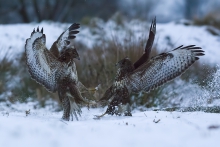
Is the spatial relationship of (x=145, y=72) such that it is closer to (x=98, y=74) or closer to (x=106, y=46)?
(x=98, y=74)

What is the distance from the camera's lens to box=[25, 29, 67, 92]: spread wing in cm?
532

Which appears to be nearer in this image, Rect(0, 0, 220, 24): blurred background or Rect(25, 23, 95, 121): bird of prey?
Rect(25, 23, 95, 121): bird of prey

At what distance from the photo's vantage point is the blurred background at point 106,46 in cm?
809

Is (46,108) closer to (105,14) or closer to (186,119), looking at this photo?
(186,119)

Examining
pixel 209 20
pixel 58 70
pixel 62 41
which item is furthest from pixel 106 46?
pixel 209 20

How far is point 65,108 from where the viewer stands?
5508mm

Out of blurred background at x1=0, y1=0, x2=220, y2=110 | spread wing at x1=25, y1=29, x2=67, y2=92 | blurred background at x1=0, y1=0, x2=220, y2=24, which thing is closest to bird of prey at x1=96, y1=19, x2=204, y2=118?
spread wing at x1=25, y1=29, x2=67, y2=92

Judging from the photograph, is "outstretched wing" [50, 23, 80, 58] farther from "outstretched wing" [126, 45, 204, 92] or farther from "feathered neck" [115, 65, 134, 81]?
"outstretched wing" [126, 45, 204, 92]

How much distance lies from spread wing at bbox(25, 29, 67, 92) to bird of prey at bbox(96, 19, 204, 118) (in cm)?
75

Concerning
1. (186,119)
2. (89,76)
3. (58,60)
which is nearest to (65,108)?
(58,60)

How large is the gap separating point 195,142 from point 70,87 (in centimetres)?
217

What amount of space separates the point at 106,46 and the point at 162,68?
16.9 feet

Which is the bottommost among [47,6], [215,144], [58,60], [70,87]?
[215,144]

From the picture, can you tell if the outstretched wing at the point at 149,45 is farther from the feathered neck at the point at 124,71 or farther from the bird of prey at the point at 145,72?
the feathered neck at the point at 124,71
